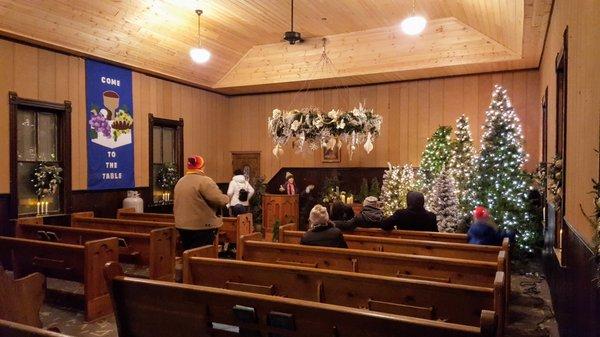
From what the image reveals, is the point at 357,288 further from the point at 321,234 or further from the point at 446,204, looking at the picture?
the point at 446,204

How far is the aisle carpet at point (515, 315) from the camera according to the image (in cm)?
404

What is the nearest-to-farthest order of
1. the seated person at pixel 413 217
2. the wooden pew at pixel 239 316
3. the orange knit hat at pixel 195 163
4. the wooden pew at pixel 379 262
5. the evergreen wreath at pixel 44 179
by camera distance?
the wooden pew at pixel 239 316, the wooden pew at pixel 379 262, the seated person at pixel 413 217, the orange knit hat at pixel 195 163, the evergreen wreath at pixel 44 179

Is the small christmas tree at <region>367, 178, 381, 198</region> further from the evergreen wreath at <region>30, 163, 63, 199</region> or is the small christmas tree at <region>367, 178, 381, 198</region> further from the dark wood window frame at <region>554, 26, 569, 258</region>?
the evergreen wreath at <region>30, 163, 63, 199</region>

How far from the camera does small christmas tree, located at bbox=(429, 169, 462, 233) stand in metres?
7.14

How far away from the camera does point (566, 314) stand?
10.5ft

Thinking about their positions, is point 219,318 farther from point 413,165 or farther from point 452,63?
point 413,165

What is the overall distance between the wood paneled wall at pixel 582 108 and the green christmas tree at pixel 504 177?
3.21 meters

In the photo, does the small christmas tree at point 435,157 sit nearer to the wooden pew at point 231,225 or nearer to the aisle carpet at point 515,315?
the aisle carpet at point 515,315

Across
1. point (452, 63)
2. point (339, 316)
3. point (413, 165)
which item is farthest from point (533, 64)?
point (339, 316)

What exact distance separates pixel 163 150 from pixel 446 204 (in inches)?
247

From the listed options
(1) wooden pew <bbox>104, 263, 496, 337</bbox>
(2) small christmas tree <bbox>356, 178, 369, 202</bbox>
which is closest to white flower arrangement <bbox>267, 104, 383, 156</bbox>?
(2) small christmas tree <bbox>356, 178, 369, 202</bbox>

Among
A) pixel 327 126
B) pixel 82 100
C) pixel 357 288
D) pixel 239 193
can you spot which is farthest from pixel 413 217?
pixel 82 100

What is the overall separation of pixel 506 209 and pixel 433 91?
3.92m

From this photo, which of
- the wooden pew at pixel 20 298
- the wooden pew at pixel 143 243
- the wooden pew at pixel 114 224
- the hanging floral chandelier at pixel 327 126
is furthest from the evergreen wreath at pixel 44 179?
the wooden pew at pixel 20 298
